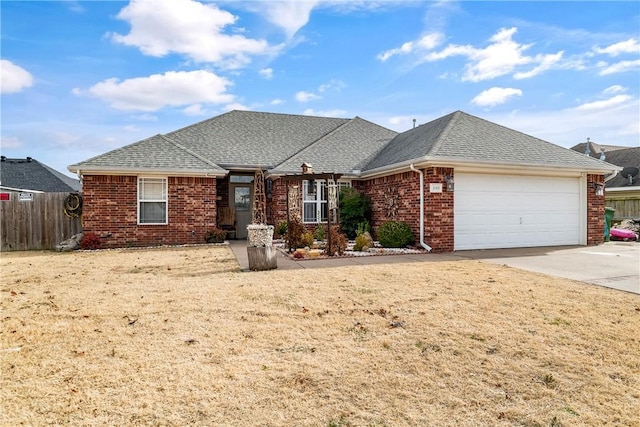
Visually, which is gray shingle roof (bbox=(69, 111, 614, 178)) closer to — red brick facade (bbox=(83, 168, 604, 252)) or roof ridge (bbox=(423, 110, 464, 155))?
roof ridge (bbox=(423, 110, 464, 155))

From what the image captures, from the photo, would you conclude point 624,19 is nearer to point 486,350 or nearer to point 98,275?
point 486,350

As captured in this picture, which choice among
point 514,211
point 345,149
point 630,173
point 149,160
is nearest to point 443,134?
point 514,211

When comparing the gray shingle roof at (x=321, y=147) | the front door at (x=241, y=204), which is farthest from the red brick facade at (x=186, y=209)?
the front door at (x=241, y=204)

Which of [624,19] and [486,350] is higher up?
[624,19]

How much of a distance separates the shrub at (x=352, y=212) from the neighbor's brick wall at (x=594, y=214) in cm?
760

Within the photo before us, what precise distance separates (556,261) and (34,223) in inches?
631

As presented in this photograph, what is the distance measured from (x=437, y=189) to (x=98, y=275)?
891 centimetres

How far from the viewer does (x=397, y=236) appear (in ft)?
38.7

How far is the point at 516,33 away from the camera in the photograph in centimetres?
1148

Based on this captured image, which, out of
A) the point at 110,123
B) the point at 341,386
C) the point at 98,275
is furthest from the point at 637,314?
the point at 110,123

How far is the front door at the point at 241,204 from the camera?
16.4 metres

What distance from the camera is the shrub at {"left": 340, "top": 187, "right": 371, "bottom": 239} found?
14438 millimetres

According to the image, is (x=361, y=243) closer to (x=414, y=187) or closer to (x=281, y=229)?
(x=414, y=187)

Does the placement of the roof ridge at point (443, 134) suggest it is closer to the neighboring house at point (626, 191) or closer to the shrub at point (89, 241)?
the neighboring house at point (626, 191)
